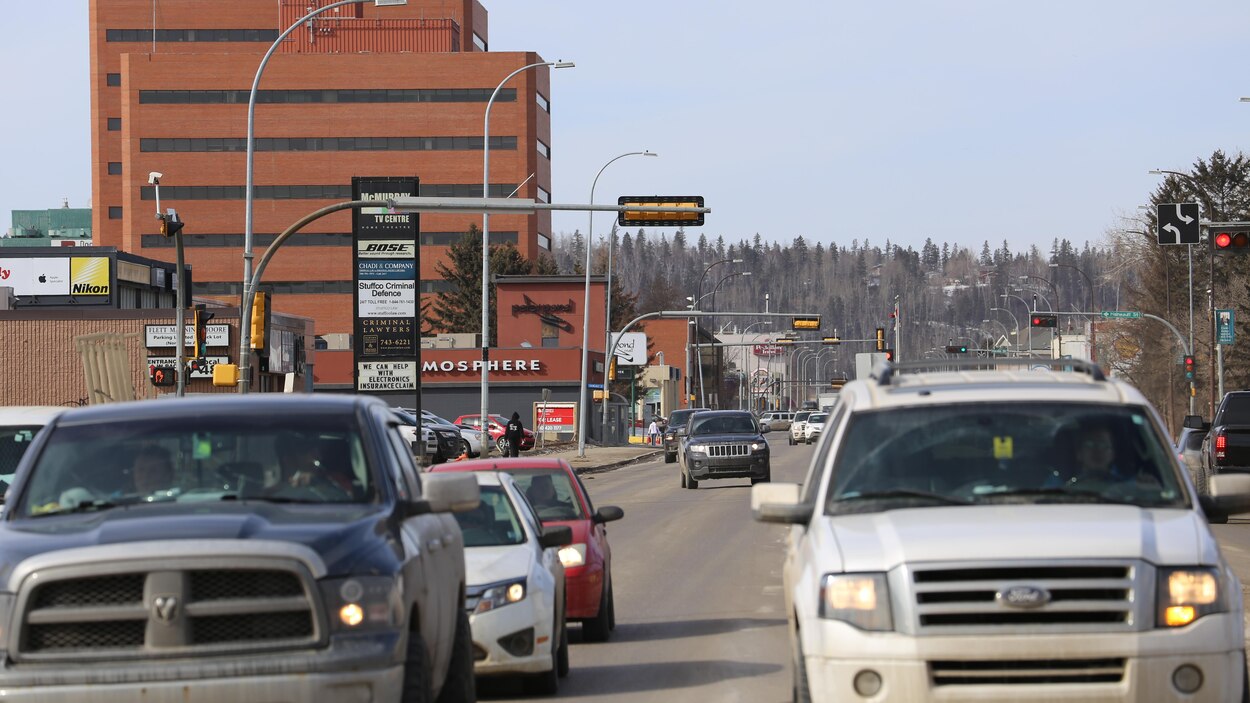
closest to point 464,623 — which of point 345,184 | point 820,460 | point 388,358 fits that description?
point 820,460

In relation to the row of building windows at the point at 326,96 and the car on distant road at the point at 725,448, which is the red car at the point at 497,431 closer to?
the car on distant road at the point at 725,448

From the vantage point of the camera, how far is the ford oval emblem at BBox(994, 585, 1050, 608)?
6.49 m

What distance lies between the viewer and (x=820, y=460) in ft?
27.3

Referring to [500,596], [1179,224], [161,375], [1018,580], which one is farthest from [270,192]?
[1018,580]

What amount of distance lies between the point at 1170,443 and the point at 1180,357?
250 feet

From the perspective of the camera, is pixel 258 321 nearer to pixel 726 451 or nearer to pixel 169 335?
pixel 726 451

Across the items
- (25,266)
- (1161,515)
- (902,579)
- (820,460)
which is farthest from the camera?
(25,266)

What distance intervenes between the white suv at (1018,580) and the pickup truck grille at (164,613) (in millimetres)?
2190

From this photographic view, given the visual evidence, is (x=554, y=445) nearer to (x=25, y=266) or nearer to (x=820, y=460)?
(x=25, y=266)

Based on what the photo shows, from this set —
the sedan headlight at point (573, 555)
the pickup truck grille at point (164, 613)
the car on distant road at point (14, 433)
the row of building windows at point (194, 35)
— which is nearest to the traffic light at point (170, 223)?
the car on distant road at point (14, 433)

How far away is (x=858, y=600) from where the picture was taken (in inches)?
265

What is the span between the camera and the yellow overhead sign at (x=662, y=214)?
29250mm

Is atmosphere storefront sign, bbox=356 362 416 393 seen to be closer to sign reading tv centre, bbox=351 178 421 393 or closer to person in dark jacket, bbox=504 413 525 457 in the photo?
sign reading tv centre, bbox=351 178 421 393

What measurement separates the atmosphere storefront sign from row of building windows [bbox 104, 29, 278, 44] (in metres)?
84.0
